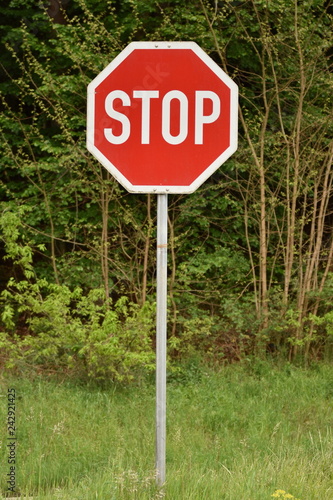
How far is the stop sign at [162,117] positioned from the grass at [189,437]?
1.59 metres

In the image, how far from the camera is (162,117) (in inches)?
141

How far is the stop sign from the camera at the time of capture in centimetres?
359

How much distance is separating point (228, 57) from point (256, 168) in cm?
187

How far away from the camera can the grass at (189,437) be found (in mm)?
3916

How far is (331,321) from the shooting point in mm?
8469

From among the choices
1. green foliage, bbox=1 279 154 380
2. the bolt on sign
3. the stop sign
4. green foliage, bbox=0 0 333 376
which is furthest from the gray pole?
green foliage, bbox=0 0 333 376

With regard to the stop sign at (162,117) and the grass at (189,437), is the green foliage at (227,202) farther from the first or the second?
the stop sign at (162,117)

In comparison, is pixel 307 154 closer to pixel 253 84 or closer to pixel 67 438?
pixel 253 84

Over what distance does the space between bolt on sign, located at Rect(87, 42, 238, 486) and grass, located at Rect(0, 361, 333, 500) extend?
0.53m

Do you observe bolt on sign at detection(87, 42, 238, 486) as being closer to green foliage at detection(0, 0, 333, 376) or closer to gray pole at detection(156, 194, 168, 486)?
gray pole at detection(156, 194, 168, 486)

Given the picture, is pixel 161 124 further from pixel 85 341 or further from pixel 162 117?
pixel 85 341

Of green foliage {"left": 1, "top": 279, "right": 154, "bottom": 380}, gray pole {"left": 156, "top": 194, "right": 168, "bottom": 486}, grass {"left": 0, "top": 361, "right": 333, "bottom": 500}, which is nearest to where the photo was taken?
gray pole {"left": 156, "top": 194, "right": 168, "bottom": 486}

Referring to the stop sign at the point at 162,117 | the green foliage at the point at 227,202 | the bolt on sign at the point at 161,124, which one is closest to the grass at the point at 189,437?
the bolt on sign at the point at 161,124

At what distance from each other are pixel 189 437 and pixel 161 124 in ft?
9.57
